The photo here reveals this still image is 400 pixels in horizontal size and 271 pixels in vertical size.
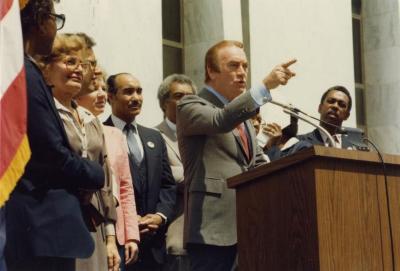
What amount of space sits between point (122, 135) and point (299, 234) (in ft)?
5.14

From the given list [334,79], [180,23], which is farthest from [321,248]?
[334,79]

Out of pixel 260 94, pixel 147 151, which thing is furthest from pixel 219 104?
pixel 147 151

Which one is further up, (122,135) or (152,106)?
(152,106)

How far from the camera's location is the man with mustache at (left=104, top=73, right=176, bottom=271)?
20.0ft

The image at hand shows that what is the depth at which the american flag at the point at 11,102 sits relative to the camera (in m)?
3.77

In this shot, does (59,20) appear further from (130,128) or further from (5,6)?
(130,128)

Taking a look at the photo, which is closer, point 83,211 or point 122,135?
point 83,211

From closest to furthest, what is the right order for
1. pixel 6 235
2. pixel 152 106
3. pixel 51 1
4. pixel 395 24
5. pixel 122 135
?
pixel 6 235
pixel 51 1
pixel 122 135
pixel 152 106
pixel 395 24

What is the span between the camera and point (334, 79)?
1063 centimetres

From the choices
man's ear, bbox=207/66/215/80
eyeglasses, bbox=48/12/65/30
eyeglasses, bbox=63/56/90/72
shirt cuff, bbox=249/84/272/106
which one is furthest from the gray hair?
eyeglasses, bbox=48/12/65/30

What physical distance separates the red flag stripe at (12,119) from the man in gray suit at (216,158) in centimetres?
174

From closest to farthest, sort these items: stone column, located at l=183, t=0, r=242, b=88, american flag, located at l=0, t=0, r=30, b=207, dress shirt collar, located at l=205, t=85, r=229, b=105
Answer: american flag, located at l=0, t=0, r=30, b=207, dress shirt collar, located at l=205, t=85, r=229, b=105, stone column, located at l=183, t=0, r=242, b=88

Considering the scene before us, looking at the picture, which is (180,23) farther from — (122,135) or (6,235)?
(6,235)

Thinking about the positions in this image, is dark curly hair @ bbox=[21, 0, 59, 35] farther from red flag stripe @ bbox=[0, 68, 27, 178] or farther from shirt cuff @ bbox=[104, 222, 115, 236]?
shirt cuff @ bbox=[104, 222, 115, 236]
